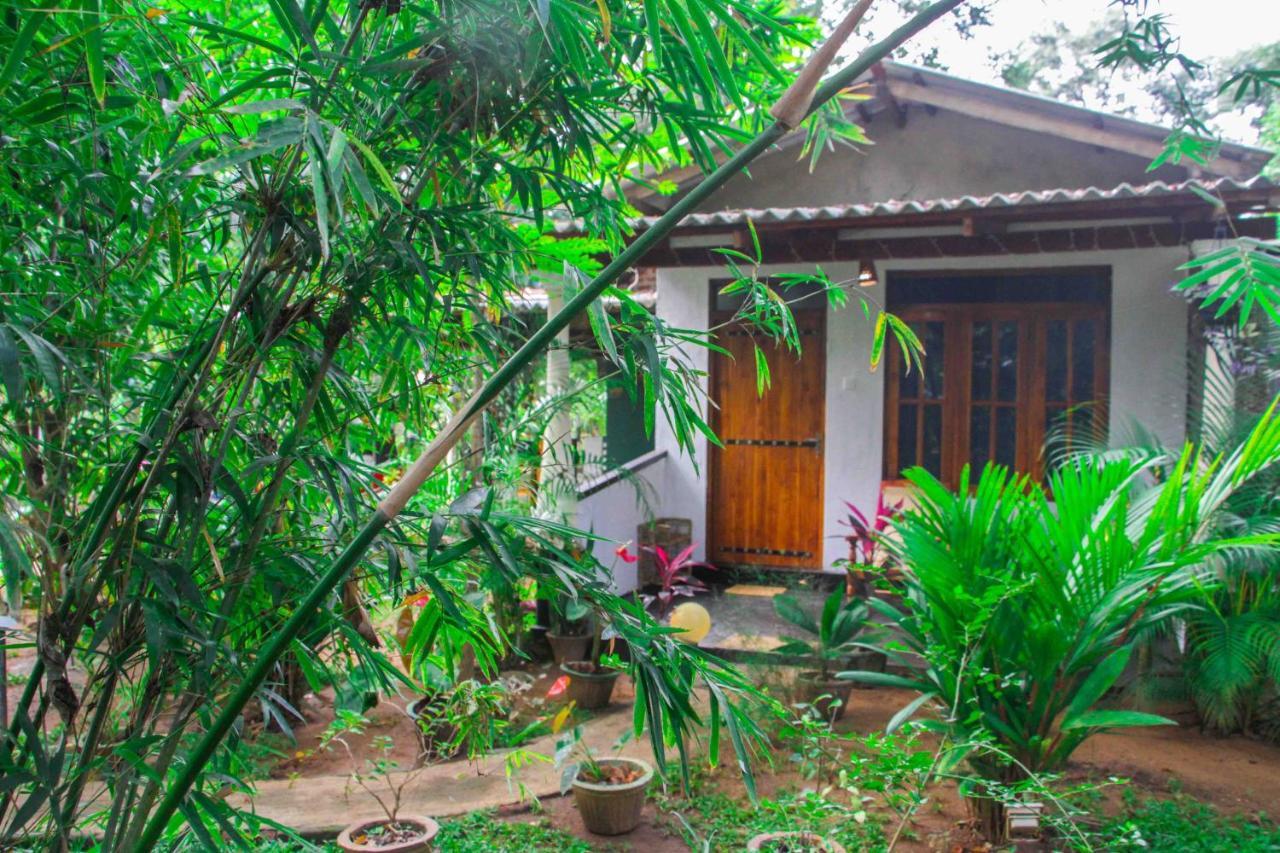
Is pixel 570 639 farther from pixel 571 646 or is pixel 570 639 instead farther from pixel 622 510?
pixel 622 510

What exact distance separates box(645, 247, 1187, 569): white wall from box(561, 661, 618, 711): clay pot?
165 centimetres

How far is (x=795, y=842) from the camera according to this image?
10.3ft

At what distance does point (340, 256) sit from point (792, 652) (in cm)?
352

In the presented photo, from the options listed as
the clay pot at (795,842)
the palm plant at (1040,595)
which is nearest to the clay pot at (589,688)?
the palm plant at (1040,595)

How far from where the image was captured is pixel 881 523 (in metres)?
6.18

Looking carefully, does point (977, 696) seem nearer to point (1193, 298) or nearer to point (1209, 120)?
point (1193, 298)

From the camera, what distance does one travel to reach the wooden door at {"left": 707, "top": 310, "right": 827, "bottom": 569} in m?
7.50

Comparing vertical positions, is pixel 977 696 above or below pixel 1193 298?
below

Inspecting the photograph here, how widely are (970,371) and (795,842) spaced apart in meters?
4.58

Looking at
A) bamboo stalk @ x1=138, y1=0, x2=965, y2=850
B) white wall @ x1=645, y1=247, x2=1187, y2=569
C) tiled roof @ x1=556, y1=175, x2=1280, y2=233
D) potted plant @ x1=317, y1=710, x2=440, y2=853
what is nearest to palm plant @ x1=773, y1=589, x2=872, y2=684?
white wall @ x1=645, y1=247, x2=1187, y2=569

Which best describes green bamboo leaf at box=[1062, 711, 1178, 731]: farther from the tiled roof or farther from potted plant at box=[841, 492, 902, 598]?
the tiled roof

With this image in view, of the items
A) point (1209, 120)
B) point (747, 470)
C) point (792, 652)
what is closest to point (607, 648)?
point (792, 652)

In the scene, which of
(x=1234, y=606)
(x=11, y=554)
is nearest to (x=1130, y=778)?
(x=1234, y=606)

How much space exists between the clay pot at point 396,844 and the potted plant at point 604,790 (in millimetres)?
510
